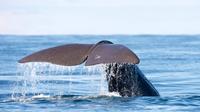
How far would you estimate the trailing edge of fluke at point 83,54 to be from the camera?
9141mm

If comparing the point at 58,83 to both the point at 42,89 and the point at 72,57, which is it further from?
the point at 72,57

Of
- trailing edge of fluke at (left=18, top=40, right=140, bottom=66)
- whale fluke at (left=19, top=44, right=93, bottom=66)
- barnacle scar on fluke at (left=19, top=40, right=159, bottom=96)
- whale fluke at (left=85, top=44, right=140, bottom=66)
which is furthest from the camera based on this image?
whale fluke at (left=19, top=44, right=93, bottom=66)

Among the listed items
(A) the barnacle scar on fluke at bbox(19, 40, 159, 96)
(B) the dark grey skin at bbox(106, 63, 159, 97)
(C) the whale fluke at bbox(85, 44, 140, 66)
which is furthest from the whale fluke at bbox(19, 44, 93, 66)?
(B) the dark grey skin at bbox(106, 63, 159, 97)

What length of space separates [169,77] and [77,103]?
8.17 m

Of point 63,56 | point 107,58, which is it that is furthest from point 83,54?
point 107,58

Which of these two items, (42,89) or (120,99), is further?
(42,89)

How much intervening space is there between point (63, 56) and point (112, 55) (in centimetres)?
94

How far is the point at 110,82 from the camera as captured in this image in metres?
10.1

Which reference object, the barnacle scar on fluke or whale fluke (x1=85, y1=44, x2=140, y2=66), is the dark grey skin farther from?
whale fluke (x1=85, y1=44, x2=140, y2=66)

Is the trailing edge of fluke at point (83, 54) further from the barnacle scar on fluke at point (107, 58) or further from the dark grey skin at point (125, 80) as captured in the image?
the dark grey skin at point (125, 80)

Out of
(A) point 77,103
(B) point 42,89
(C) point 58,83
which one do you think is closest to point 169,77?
(C) point 58,83

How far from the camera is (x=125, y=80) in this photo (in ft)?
33.0

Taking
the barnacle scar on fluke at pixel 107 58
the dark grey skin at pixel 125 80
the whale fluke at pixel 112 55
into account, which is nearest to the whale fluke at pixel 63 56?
the barnacle scar on fluke at pixel 107 58

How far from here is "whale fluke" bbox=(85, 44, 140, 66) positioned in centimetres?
894
